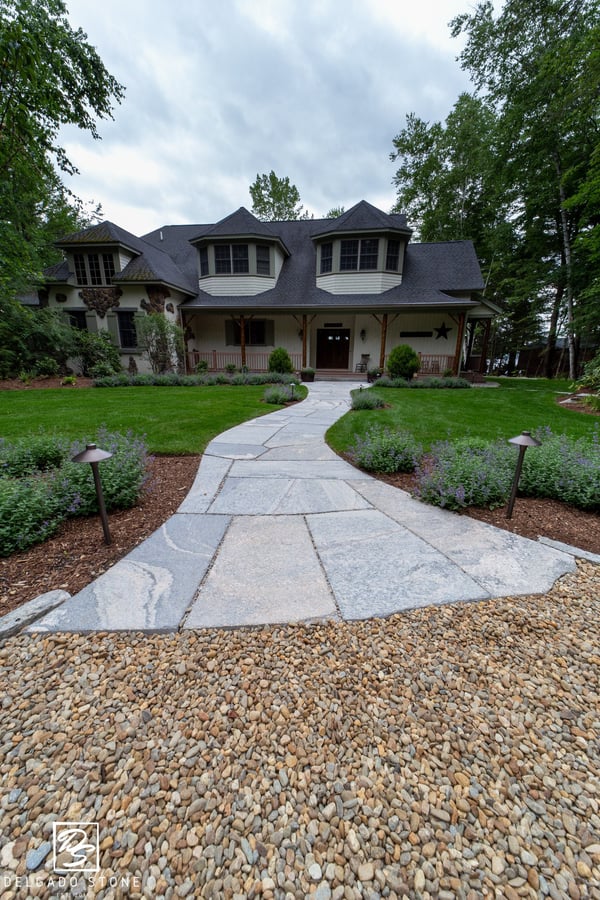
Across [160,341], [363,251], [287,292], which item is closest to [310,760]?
[160,341]

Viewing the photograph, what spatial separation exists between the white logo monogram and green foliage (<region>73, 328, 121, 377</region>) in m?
13.7

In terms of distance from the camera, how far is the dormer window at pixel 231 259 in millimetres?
14430

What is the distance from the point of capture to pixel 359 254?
13.8m

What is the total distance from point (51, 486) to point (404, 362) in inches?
440

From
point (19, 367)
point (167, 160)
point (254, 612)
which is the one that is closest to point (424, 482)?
point (254, 612)

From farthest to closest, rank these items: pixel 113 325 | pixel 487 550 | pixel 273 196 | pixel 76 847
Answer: pixel 273 196 → pixel 113 325 → pixel 487 550 → pixel 76 847

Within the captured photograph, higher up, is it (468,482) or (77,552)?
(468,482)

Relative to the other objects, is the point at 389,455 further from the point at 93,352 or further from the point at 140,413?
the point at 93,352

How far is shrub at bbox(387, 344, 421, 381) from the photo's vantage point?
12016 millimetres

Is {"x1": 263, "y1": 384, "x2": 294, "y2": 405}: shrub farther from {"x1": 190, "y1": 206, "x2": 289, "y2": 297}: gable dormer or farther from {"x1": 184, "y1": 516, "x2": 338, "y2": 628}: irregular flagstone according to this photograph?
{"x1": 190, "y1": 206, "x2": 289, "y2": 297}: gable dormer

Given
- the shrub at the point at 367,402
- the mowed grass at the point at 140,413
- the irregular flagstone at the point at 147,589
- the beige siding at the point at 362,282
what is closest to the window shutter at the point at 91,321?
the mowed grass at the point at 140,413

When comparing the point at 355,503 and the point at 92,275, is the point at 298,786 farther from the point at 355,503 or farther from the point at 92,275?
the point at 92,275

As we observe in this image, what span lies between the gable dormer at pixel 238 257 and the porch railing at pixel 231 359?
238 centimetres

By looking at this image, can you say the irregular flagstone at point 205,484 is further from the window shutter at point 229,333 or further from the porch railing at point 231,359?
the window shutter at point 229,333
